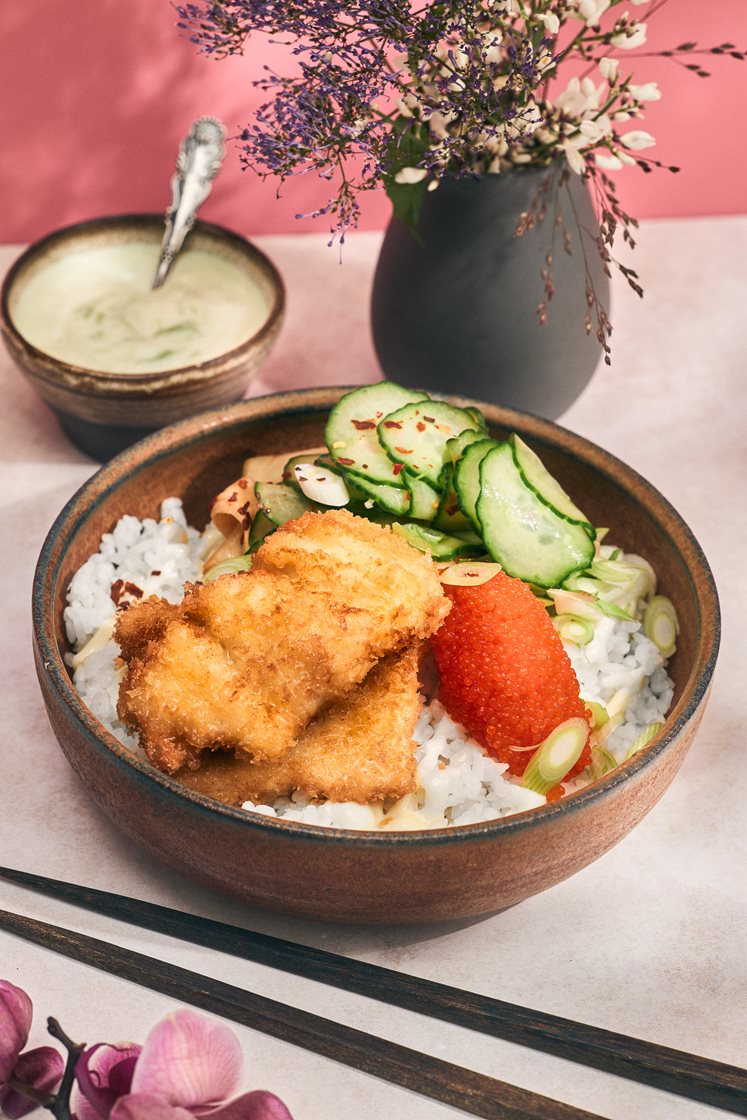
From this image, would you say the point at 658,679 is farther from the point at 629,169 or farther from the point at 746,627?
the point at 629,169

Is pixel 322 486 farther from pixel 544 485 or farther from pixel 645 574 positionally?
pixel 645 574

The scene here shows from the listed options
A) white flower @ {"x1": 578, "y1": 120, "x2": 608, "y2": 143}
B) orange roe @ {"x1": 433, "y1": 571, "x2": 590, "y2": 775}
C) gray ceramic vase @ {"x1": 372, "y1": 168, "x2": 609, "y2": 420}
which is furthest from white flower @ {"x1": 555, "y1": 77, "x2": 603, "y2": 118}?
orange roe @ {"x1": 433, "y1": 571, "x2": 590, "y2": 775}

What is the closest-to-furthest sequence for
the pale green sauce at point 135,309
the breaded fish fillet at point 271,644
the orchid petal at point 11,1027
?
the orchid petal at point 11,1027 < the breaded fish fillet at point 271,644 < the pale green sauce at point 135,309

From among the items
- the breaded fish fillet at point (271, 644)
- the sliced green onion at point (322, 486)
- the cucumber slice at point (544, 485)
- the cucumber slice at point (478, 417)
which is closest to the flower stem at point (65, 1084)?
the breaded fish fillet at point (271, 644)

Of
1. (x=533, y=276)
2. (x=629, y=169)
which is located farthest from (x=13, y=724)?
(x=629, y=169)

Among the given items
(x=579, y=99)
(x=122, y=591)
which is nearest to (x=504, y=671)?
(x=122, y=591)

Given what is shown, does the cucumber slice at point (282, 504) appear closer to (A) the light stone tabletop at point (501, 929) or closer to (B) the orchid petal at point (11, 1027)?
(A) the light stone tabletop at point (501, 929)
